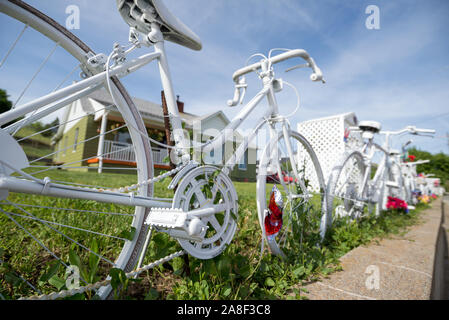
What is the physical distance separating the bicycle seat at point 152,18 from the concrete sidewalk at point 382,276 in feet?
5.40

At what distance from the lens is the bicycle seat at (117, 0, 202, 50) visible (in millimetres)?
1175

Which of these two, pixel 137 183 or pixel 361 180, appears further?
pixel 361 180

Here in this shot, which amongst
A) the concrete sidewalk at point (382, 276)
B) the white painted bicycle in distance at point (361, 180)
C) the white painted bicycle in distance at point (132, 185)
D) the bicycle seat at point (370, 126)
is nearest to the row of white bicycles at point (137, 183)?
the white painted bicycle in distance at point (132, 185)

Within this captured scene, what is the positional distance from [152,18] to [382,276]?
215 centimetres

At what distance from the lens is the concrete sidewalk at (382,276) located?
1.28 meters

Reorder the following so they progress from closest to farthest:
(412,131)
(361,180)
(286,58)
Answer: (286,58)
(361,180)
(412,131)

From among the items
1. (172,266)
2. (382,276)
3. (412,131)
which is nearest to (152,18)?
(172,266)

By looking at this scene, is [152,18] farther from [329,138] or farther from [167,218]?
[329,138]

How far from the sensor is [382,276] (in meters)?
1.54

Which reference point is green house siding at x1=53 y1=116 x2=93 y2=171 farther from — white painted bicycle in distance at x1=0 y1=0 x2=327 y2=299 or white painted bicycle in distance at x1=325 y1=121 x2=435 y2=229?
white painted bicycle in distance at x1=325 y1=121 x2=435 y2=229

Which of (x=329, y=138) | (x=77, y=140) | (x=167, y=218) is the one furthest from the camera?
(x=77, y=140)

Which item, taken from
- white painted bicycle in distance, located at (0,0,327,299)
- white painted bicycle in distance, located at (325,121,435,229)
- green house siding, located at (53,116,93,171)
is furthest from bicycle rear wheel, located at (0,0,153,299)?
green house siding, located at (53,116,93,171)

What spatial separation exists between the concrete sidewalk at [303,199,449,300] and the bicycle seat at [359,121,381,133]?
1429mm
